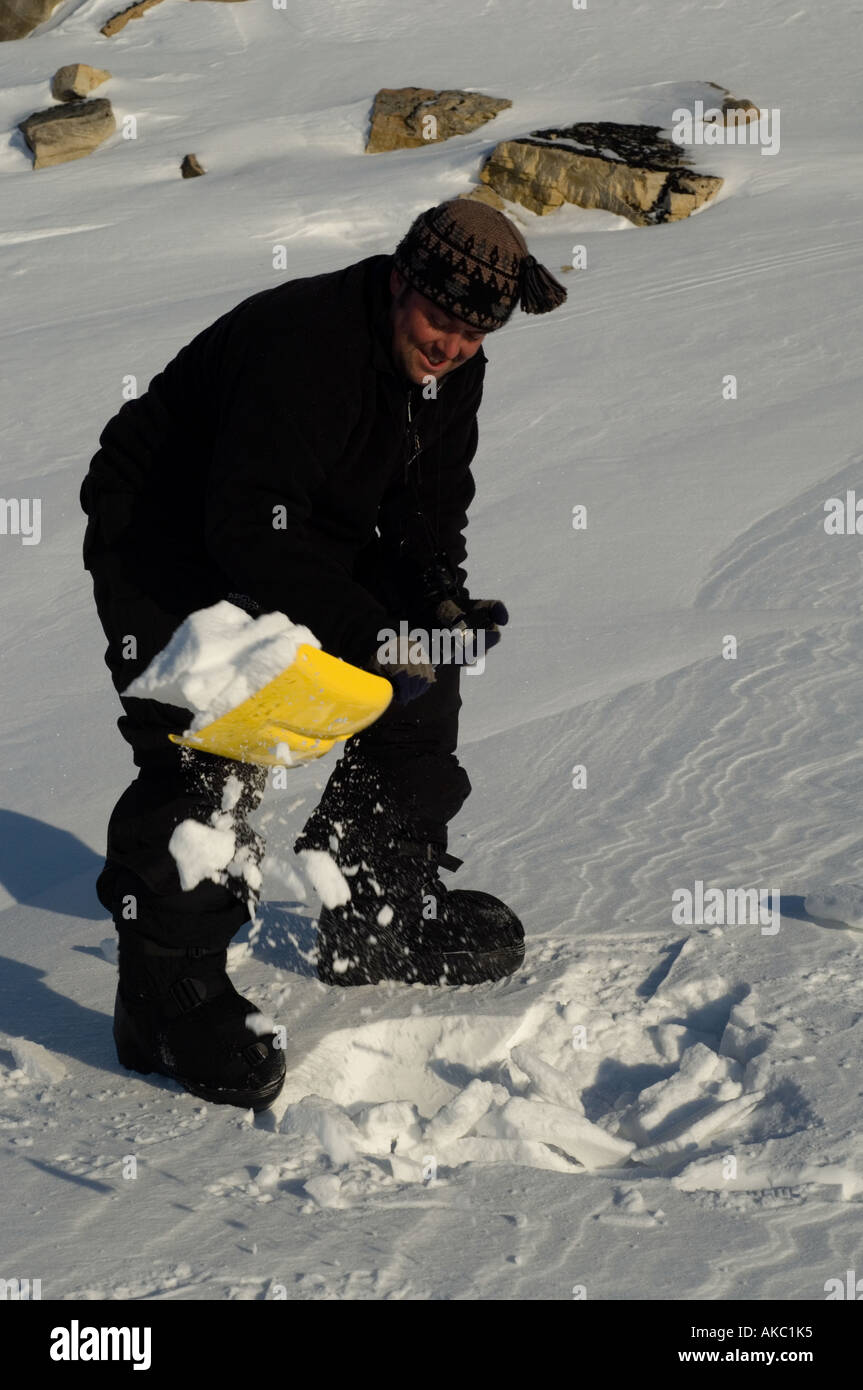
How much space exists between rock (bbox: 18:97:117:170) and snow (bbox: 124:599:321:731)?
10711 mm

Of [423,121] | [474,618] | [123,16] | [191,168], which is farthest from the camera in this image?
[123,16]

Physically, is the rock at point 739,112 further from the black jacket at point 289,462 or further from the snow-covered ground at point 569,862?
the black jacket at point 289,462

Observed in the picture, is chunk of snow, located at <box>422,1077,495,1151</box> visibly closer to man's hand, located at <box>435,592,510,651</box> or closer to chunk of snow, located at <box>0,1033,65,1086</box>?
chunk of snow, located at <box>0,1033,65,1086</box>

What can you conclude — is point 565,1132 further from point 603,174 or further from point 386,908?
point 603,174

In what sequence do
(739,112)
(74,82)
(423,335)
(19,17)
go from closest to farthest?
(423,335)
(739,112)
(74,82)
(19,17)

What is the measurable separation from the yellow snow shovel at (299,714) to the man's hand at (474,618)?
289 mm

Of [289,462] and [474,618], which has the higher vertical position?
[289,462]

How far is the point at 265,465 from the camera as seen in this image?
6.72 ft

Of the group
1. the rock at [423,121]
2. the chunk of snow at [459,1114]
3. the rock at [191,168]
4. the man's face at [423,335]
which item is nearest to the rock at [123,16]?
the rock at [191,168]

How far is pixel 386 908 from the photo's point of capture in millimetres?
2580

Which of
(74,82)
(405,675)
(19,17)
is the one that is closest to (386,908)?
(405,675)

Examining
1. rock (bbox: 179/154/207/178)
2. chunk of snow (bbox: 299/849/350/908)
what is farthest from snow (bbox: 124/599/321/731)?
rock (bbox: 179/154/207/178)

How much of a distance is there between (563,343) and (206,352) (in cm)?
468

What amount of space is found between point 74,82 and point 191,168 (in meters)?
2.49
